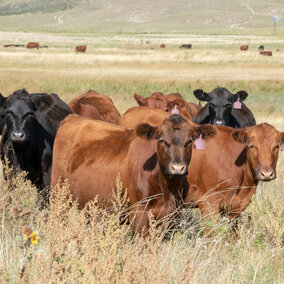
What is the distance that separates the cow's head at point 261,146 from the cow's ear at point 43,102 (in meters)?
2.26

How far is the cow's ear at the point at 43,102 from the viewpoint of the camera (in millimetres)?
7182

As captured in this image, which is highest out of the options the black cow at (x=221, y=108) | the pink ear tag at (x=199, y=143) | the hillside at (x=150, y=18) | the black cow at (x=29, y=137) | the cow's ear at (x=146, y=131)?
the cow's ear at (x=146, y=131)

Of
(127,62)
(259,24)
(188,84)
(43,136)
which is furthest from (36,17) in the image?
(43,136)

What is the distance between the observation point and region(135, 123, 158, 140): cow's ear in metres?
5.28

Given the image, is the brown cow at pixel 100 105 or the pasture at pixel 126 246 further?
the brown cow at pixel 100 105

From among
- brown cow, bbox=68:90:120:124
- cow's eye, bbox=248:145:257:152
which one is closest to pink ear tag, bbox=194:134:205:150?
cow's eye, bbox=248:145:257:152

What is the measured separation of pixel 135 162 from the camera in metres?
5.52

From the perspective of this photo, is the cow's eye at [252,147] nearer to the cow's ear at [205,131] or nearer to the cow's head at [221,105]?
the cow's ear at [205,131]

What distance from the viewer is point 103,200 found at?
5.68m

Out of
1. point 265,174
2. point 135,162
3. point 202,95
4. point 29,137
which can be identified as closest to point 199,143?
point 135,162

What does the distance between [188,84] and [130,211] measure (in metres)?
19.0

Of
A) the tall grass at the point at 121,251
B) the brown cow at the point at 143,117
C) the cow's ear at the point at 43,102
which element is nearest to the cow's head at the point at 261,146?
the tall grass at the point at 121,251

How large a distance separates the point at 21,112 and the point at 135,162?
2.02 meters

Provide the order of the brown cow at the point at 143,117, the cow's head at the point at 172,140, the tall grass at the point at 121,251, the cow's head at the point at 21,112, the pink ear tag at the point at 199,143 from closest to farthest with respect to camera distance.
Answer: the tall grass at the point at 121,251 < the cow's head at the point at 172,140 < the pink ear tag at the point at 199,143 < the cow's head at the point at 21,112 < the brown cow at the point at 143,117
